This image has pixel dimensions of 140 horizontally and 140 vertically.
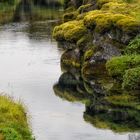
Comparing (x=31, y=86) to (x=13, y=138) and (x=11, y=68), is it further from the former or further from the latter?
(x=13, y=138)

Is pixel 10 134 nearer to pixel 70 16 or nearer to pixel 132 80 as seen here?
pixel 132 80

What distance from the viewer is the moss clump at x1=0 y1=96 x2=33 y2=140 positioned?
2770cm

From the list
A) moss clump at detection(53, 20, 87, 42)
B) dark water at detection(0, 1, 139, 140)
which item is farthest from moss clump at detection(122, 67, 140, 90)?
moss clump at detection(53, 20, 87, 42)

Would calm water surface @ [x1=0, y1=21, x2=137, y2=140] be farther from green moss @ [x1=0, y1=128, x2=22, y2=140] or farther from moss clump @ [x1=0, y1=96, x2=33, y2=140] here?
green moss @ [x1=0, y1=128, x2=22, y2=140]

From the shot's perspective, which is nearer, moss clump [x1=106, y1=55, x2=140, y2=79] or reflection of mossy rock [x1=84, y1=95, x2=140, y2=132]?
reflection of mossy rock [x1=84, y1=95, x2=140, y2=132]

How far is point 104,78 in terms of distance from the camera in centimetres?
5231

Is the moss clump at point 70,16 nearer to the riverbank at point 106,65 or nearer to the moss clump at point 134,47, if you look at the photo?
the riverbank at point 106,65

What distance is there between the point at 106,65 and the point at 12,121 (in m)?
22.3

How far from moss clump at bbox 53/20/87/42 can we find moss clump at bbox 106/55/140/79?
1058 cm

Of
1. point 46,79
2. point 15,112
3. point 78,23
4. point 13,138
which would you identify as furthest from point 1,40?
point 13,138

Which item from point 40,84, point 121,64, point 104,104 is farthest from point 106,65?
point 104,104

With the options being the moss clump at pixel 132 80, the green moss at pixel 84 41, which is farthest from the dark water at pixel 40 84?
the moss clump at pixel 132 80

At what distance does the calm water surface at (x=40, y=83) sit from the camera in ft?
116

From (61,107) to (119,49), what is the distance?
13200 millimetres
